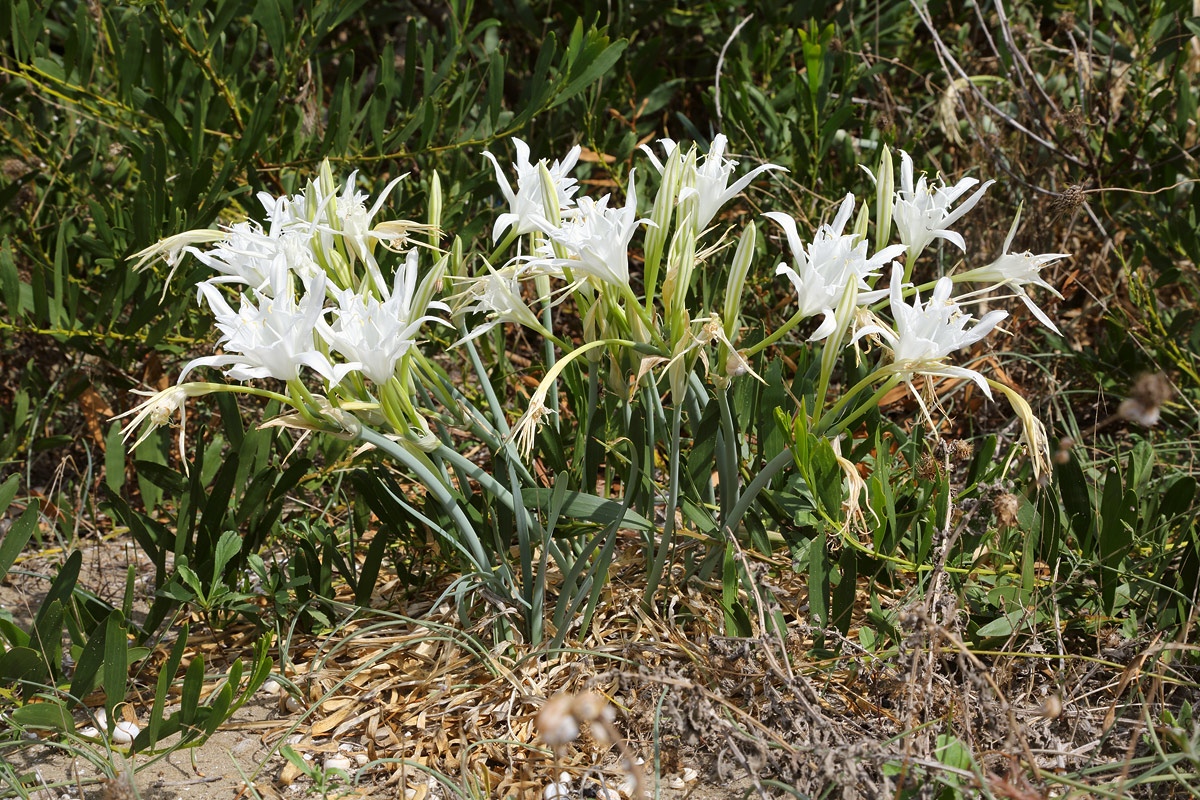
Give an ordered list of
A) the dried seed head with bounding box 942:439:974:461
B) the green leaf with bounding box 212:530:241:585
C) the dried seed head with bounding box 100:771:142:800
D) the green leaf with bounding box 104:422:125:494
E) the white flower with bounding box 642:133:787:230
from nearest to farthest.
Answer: the dried seed head with bounding box 100:771:142:800 → the white flower with bounding box 642:133:787:230 → the dried seed head with bounding box 942:439:974:461 → the green leaf with bounding box 212:530:241:585 → the green leaf with bounding box 104:422:125:494

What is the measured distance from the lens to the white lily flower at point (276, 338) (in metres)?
1.17

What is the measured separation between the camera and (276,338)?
3.92ft

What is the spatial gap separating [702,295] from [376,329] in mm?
990

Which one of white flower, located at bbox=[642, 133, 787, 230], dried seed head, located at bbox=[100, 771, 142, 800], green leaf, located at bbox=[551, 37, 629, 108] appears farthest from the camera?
green leaf, located at bbox=[551, 37, 629, 108]

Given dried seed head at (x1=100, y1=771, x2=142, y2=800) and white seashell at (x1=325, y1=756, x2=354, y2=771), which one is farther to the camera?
white seashell at (x1=325, y1=756, x2=354, y2=771)

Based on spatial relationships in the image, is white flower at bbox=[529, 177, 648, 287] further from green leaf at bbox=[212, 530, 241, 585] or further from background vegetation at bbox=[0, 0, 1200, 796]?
green leaf at bbox=[212, 530, 241, 585]

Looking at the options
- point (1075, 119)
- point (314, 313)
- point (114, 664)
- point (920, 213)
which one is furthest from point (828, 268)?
point (1075, 119)

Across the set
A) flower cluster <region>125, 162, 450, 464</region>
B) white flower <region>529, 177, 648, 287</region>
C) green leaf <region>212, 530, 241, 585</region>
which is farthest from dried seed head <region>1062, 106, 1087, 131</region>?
green leaf <region>212, 530, 241, 585</region>

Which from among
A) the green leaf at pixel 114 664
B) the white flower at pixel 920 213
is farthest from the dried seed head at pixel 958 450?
the green leaf at pixel 114 664

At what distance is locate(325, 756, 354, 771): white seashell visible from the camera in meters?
1.46

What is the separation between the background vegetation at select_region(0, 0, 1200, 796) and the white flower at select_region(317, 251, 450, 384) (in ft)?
1.44

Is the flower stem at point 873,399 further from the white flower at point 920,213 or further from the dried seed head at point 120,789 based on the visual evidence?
the dried seed head at point 120,789

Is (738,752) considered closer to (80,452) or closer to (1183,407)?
(1183,407)

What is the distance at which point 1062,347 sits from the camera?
2514 mm
